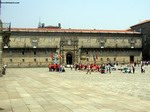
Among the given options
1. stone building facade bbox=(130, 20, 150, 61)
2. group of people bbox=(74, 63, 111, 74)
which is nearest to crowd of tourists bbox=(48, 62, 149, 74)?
group of people bbox=(74, 63, 111, 74)

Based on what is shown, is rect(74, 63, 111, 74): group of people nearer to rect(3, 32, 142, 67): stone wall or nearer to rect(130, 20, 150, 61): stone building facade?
rect(3, 32, 142, 67): stone wall

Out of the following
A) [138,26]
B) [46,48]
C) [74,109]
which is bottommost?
[74,109]

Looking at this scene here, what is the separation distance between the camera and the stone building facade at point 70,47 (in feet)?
246

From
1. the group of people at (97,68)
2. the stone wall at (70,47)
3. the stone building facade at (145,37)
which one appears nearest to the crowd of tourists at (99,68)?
the group of people at (97,68)

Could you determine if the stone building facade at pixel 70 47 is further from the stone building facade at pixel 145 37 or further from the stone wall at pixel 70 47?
the stone building facade at pixel 145 37

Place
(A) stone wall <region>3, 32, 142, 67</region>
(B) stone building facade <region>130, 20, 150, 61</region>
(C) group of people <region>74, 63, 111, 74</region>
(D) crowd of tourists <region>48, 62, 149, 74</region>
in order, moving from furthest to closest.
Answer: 1. (B) stone building facade <region>130, 20, 150, 61</region>
2. (A) stone wall <region>3, 32, 142, 67</region>
3. (D) crowd of tourists <region>48, 62, 149, 74</region>
4. (C) group of people <region>74, 63, 111, 74</region>

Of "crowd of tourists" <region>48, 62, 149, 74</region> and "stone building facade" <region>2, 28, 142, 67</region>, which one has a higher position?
"stone building facade" <region>2, 28, 142, 67</region>

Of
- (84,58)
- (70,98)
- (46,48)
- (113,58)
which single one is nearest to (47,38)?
(46,48)

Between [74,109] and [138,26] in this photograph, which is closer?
[74,109]

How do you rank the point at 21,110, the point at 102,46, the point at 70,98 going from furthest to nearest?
the point at 102,46 → the point at 70,98 → the point at 21,110

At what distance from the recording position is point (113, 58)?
3137 inches

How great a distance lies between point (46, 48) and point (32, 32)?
15.5 feet

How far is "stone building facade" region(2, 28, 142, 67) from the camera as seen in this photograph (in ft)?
246

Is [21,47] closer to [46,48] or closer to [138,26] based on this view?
[46,48]
